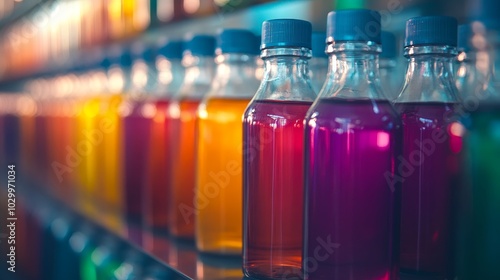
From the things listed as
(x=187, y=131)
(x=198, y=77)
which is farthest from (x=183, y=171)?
(x=198, y=77)

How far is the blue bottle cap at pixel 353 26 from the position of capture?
2.23ft

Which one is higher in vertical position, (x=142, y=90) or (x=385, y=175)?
(x=142, y=90)

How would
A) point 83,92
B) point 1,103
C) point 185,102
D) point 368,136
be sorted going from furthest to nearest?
point 1,103, point 83,92, point 185,102, point 368,136

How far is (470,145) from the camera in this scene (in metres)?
0.73

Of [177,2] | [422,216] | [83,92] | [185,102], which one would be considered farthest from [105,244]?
[83,92]

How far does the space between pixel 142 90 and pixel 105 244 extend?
1.27ft

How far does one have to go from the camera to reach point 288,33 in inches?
30.2

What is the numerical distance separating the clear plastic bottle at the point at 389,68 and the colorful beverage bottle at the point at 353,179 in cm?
12

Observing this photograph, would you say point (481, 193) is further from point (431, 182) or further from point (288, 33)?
point (288, 33)

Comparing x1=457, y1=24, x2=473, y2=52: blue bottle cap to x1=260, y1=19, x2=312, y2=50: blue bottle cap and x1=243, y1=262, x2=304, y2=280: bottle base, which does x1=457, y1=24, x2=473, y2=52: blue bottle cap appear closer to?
x1=260, y1=19, x2=312, y2=50: blue bottle cap

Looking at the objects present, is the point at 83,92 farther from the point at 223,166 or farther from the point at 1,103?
the point at 1,103

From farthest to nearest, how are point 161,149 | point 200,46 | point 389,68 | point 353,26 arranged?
point 161,149 → point 200,46 → point 389,68 → point 353,26

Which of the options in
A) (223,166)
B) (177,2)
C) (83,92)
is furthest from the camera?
(83,92)

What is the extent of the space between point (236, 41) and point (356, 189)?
351 millimetres
